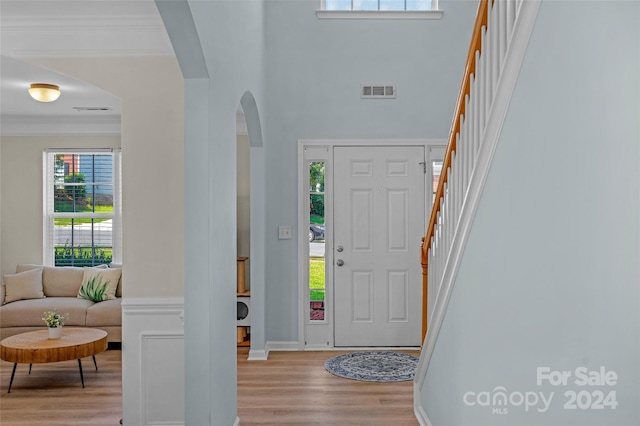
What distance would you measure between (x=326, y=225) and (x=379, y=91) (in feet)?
4.71

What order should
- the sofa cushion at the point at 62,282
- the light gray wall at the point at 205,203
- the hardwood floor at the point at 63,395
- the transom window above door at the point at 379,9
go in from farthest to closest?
the sofa cushion at the point at 62,282
the transom window above door at the point at 379,9
the hardwood floor at the point at 63,395
the light gray wall at the point at 205,203

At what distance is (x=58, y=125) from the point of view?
23.1 feet

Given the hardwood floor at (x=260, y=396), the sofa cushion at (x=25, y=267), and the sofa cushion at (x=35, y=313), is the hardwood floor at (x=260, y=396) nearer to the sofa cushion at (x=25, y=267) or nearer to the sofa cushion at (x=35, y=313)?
the sofa cushion at (x=35, y=313)

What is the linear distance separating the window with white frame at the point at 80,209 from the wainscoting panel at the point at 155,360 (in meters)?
3.91

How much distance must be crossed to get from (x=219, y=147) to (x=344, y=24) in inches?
130

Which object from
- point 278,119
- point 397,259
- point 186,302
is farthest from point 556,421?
point 278,119

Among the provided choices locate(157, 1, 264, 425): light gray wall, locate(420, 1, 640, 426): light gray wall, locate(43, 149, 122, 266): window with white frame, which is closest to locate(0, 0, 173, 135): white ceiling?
locate(157, 1, 264, 425): light gray wall

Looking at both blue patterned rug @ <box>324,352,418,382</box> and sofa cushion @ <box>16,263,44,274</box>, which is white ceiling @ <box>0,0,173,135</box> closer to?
blue patterned rug @ <box>324,352,418,382</box>

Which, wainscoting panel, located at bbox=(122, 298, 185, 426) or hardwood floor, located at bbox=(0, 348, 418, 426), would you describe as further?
hardwood floor, located at bbox=(0, 348, 418, 426)

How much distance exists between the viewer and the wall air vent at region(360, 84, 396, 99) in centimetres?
575

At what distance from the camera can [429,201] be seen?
18.9 ft

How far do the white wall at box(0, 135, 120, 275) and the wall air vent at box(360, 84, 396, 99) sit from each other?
3.22m

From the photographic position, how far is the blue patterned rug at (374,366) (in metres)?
4.75

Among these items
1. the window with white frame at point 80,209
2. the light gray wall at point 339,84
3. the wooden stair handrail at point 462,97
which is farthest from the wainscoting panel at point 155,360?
the window with white frame at point 80,209
